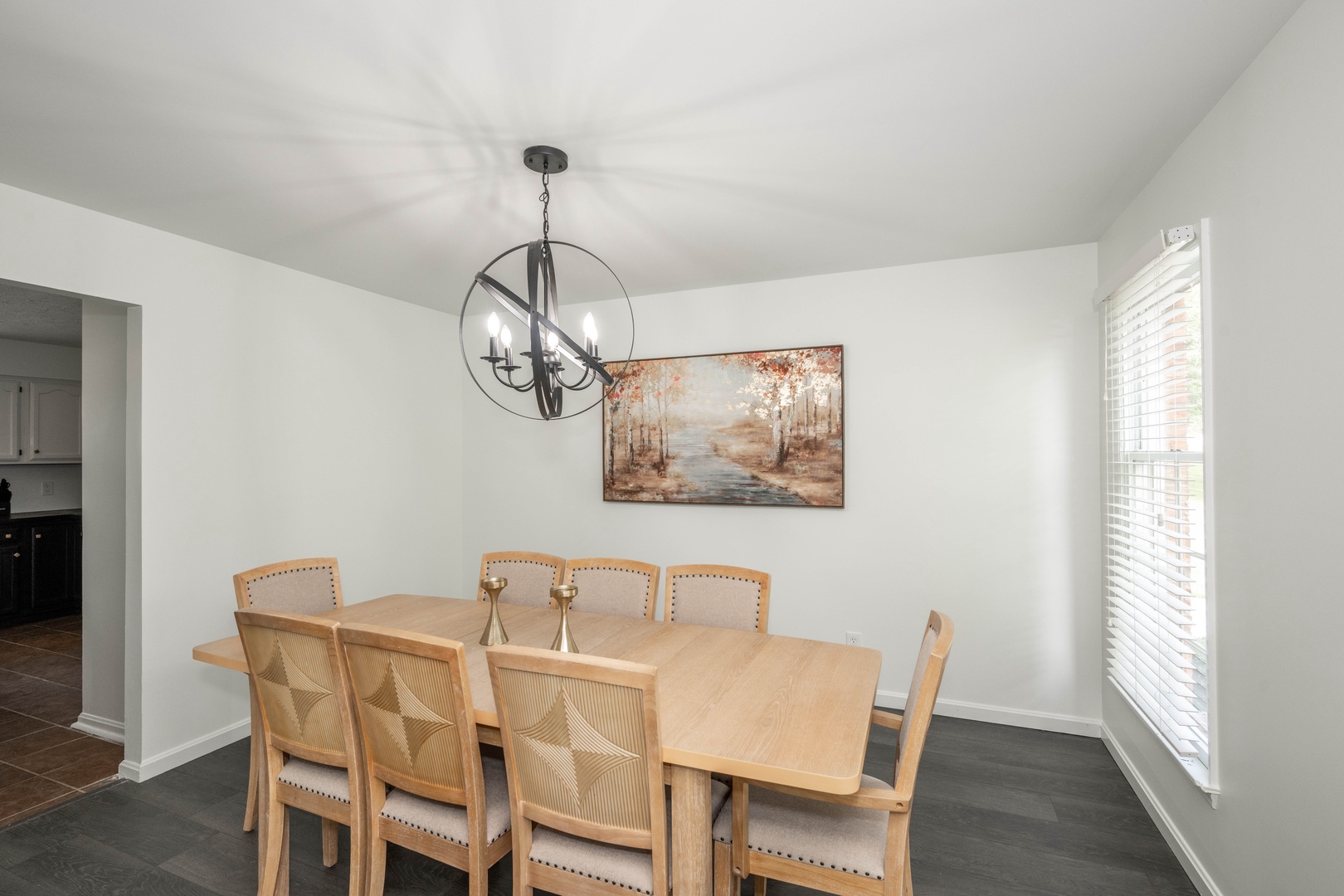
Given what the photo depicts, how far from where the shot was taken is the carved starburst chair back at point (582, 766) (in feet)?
4.62

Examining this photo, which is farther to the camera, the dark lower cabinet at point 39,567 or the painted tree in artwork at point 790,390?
the dark lower cabinet at point 39,567

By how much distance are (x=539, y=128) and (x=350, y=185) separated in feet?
3.01

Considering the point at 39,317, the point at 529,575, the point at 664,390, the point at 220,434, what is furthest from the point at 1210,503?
the point at 39,317

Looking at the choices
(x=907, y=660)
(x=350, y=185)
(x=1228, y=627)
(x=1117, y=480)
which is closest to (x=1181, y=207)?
(x=1117, y=480)

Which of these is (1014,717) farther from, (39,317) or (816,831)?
(39,317)

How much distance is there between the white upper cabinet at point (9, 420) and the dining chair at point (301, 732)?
5.59 metres

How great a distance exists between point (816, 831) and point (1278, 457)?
1544 millimetres

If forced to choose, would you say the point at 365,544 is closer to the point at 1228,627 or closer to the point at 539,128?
the point at 539,128

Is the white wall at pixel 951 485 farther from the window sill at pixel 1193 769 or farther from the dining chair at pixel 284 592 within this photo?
the dining chair at pixel 284 592

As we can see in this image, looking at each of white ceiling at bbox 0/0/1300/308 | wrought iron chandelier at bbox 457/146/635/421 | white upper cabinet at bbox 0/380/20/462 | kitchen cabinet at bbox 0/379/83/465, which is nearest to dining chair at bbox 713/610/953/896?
wrought iron chandelier at bbox 457/146/635/421

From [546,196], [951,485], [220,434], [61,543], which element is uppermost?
[546,196]

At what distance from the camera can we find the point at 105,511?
10.5ft

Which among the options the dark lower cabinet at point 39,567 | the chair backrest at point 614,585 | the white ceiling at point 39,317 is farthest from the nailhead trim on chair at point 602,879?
the dark lower cabinet at point 39,567

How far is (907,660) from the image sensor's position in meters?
3.53
